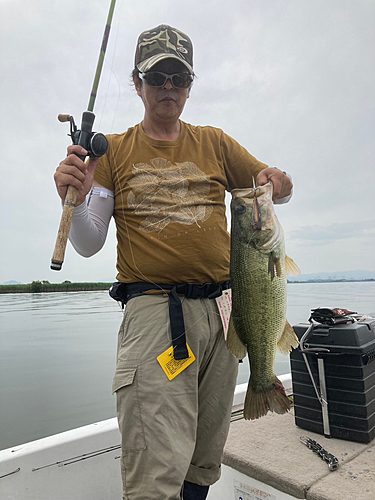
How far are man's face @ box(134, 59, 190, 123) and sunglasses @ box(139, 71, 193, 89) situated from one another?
0.6 inches

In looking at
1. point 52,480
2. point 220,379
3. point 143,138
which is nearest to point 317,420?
point 220,379

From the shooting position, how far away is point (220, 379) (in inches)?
71.0

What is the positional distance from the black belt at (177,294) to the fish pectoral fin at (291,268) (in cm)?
35

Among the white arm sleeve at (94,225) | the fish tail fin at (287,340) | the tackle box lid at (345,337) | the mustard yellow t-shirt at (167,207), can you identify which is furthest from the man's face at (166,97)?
the tackle box lid at (345,337)

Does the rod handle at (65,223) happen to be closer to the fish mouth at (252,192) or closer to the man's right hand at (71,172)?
the man's right hand at (71,172)

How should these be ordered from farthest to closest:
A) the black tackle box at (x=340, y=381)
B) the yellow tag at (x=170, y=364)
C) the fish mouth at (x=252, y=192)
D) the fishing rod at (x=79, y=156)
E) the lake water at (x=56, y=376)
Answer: the lake water at (x=56, y=376) → the black tackle box at (x=340, y=381) → the fish mouth at (x=252, y=192) → the yellow tag at (x=170, y=364) → the fishing rod at (x=79, y=156)

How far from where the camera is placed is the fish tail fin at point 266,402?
1590 mm

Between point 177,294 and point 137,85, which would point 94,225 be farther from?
point 137,85

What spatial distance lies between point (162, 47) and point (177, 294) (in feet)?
4.42

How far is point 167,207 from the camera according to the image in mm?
1783

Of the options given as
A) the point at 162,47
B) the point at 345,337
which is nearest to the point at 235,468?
the point at 345,337

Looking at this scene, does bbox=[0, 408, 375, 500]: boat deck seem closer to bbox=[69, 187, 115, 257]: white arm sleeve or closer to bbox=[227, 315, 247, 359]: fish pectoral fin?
bbox=[227, 315, 247, 359]: fish pectoral fin

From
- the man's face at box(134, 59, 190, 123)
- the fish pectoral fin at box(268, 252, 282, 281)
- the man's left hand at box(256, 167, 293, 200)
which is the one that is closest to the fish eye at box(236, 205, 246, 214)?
the man's left hand at box(256, 167, 293, 200)

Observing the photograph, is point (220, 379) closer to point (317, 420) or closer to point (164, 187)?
point (164, 187)
